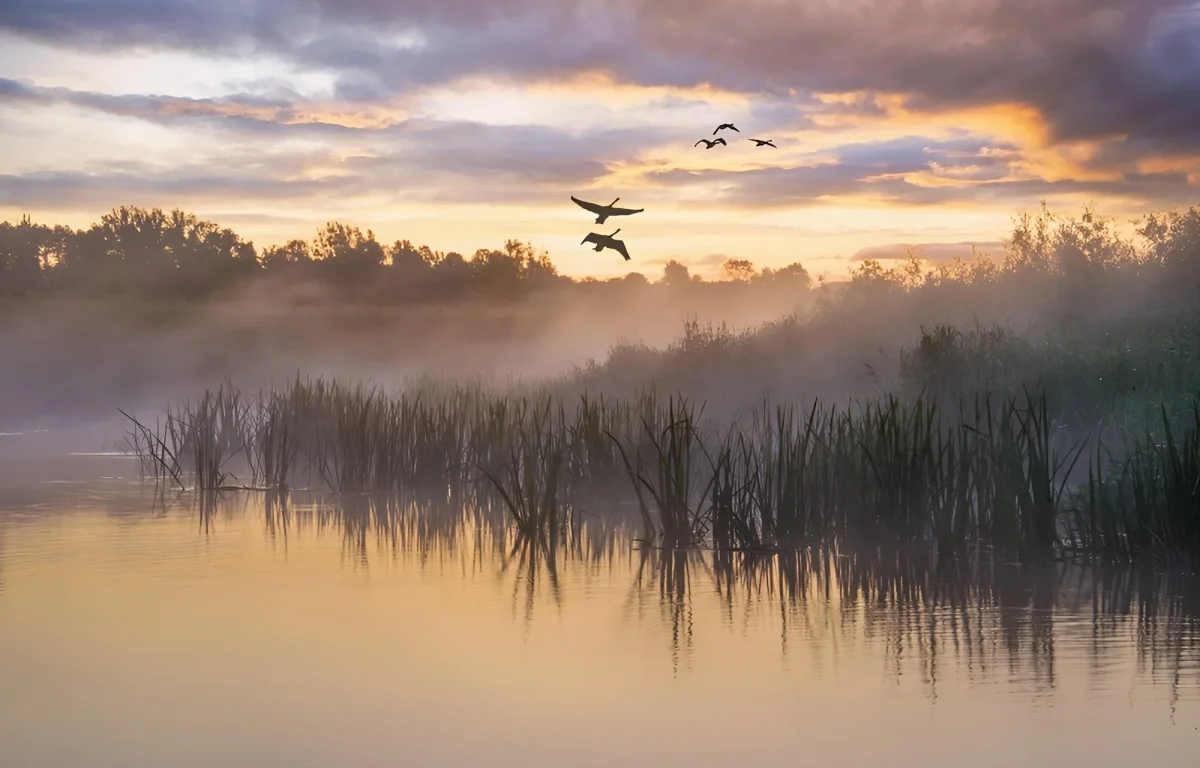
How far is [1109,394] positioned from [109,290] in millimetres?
55145

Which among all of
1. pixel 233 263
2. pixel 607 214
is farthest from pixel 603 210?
pixel 233 263

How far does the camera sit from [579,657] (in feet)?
22.1

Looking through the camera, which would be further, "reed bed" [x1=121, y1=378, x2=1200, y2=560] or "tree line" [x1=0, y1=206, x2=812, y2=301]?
"tree line" [x1=0, y1=206, x2=812, y2=301]

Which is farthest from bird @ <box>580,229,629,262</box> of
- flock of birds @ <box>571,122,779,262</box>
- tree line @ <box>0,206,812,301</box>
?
tree line @ <box>0,206,812,301</box>

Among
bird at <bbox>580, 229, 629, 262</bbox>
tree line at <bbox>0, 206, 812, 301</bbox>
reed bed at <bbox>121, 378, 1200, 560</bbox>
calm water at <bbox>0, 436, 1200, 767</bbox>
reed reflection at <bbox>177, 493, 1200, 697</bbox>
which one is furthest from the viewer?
tree line at <bbox>0, 206, 812, 301</bbox>

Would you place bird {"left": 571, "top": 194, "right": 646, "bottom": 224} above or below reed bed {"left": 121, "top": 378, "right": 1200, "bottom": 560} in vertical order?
above

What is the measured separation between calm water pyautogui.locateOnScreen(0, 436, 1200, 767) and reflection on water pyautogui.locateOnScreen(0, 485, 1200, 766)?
0.02 metres

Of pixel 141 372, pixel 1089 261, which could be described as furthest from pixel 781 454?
pixel 141 372

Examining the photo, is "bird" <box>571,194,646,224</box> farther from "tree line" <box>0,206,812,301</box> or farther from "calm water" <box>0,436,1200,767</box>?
"tree line" <box>0,206,812,301</box>

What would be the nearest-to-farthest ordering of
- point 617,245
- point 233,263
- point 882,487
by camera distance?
point 882,487 < point 617,245 < point 233,263

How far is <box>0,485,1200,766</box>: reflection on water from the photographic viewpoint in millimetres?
5355

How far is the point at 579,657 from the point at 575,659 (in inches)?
1.4

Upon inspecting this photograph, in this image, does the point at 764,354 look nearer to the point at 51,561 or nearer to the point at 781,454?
the point at 781,454

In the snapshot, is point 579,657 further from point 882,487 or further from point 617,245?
point 617,245
